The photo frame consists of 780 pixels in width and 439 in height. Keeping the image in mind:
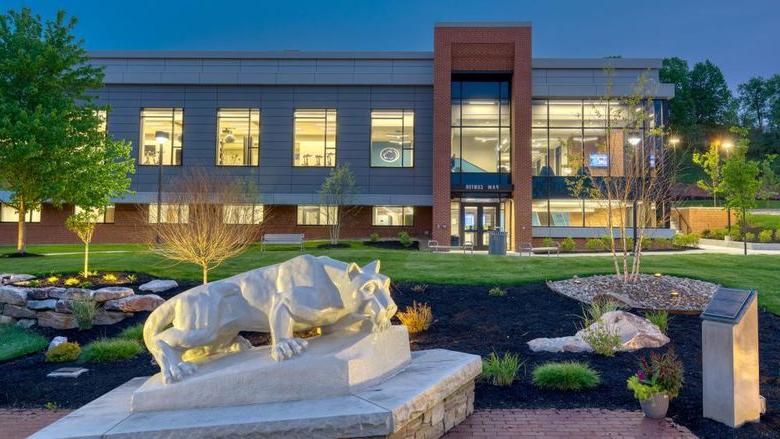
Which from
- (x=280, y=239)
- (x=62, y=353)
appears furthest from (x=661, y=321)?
(x=280, y=239)

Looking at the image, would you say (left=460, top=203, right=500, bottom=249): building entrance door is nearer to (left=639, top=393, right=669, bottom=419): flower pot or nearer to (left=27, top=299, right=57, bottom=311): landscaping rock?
(left=27, top=299, right=57, bottom=311): landscaping rock

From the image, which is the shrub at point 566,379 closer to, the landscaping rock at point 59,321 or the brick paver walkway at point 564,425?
the brick paver walkway at point 564,425

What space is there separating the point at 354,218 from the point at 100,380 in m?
23.7

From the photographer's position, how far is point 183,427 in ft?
11.4

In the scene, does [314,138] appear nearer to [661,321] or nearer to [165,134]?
[165,134]

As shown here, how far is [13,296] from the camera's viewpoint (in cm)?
1027

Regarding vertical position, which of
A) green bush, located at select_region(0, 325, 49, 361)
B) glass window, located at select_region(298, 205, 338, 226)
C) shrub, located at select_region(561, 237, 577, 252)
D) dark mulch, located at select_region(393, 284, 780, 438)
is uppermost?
glass window, located at select_region(298, 205, 338, 226)

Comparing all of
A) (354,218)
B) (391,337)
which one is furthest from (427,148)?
(391,337)

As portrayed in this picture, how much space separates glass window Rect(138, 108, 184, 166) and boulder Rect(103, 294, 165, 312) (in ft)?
74.0

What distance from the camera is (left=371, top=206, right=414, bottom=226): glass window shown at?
30375mm

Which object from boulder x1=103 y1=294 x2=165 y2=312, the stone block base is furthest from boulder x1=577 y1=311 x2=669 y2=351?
boulder x1=103 y1=294 x2=165 y2=312

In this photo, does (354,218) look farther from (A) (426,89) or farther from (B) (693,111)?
(B) (693,111)

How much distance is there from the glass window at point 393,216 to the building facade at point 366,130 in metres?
0.10

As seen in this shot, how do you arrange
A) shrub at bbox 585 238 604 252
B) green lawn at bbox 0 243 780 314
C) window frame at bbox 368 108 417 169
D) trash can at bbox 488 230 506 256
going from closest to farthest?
green lawn at bbox 0 243 780 314 < trash can at bbox 488 230 506 256 < shrub at bbox 585 238 604 252 < window frame at bbox 368 108 417 169
